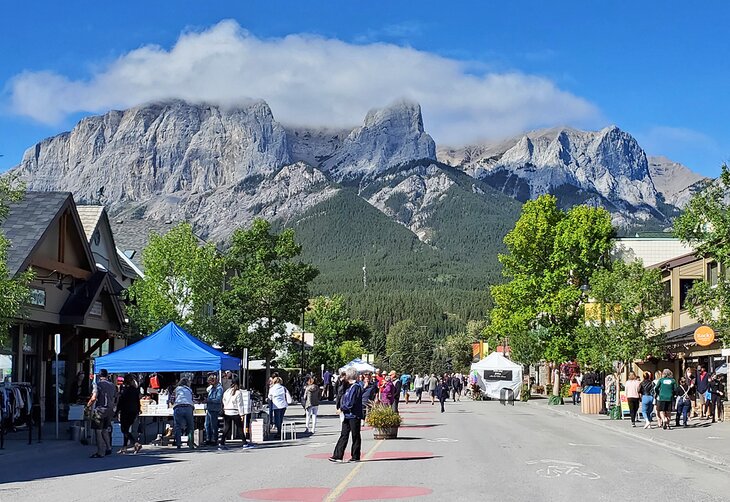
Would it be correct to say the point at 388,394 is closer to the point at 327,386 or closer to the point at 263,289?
the point at 263,289

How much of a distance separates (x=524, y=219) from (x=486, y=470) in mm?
44228

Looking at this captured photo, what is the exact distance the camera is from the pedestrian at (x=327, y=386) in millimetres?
65694

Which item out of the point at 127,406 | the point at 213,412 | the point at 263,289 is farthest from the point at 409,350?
the point at 127,406

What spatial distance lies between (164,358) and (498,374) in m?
38.9

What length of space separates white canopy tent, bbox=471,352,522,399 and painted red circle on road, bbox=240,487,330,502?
4639 centimetres

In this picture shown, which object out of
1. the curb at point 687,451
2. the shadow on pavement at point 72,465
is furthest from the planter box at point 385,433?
the curb at point 687,451

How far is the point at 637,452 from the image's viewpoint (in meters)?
23.6

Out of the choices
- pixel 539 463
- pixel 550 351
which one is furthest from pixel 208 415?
pixel 550 351

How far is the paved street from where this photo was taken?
1495 centimetres

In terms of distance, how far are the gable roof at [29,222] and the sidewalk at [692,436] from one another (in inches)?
731

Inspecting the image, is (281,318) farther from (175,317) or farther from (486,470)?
(486,470)

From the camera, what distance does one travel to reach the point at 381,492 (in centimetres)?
1475

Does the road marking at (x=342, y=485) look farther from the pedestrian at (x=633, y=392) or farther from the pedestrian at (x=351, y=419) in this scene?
the pedestrian at (x=633, y=392)

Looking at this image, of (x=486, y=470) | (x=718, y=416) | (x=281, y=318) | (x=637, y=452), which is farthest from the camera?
(x=281, y=318)
